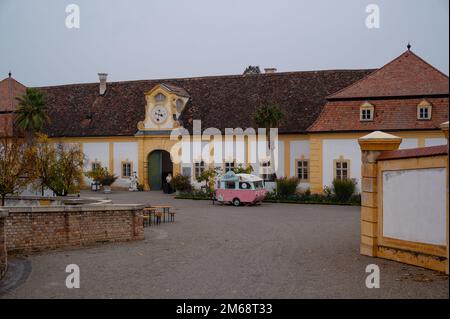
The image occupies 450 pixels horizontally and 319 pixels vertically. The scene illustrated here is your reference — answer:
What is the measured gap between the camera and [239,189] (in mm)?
31750

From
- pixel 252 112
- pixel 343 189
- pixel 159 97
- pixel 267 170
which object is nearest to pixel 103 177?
pixel 159 97

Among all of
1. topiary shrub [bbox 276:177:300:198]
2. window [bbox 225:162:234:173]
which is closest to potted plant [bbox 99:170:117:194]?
window [bbox 225:162:234:173]

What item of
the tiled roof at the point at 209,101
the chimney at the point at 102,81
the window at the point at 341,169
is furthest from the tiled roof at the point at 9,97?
the window at the point at 341,169

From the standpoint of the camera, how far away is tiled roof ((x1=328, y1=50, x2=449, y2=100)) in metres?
32.4

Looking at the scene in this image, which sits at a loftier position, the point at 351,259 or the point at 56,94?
the point at 56,94

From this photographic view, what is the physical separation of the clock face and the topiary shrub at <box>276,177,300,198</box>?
9.21 metres

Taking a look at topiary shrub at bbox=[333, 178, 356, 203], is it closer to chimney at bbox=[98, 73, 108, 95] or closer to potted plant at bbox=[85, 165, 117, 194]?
potted plant at bbox=[85, 165, 117, 194]

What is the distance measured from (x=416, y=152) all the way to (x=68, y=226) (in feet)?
28.9

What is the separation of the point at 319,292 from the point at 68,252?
7483 mm

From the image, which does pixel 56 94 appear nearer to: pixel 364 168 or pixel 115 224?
pixel 115 224

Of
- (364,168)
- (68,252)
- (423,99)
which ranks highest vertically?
(423,99)

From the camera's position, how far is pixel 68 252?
16391 millimetres

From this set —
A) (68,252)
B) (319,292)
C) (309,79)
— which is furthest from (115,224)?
(309,79)

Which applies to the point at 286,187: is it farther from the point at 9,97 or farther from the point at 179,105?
the point at 9,97
